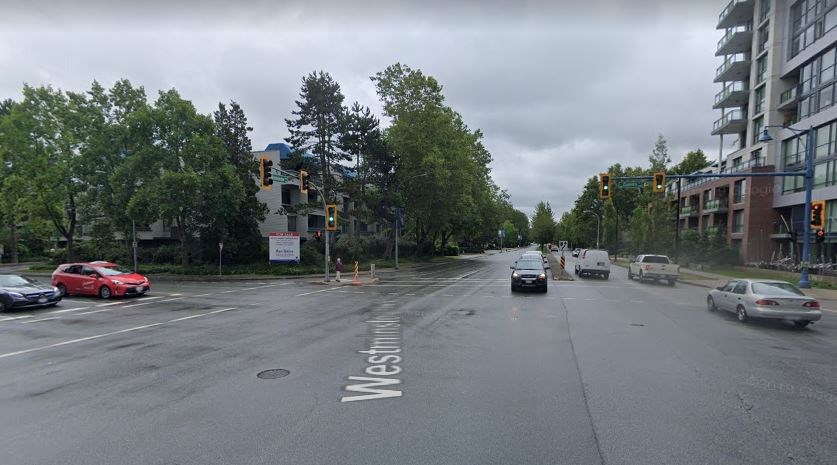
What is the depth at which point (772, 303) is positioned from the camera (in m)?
11.6

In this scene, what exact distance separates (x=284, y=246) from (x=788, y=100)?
4275 centimetres

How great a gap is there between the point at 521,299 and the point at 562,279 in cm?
1075

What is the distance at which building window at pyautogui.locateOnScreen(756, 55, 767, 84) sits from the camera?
40.0 meters

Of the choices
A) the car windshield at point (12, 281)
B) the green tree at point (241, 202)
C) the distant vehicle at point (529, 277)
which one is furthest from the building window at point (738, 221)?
the car windshield at point (12, 281)

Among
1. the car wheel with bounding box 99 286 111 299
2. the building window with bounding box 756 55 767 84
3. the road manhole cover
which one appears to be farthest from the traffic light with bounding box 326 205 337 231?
the building window with bounding box 756 55 767 84

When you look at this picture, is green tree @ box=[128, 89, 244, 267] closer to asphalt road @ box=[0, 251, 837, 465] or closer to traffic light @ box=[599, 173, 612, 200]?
asphalt road @ box=[0, 251, 837, 465]

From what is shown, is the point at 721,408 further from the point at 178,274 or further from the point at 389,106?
the point at 389,106

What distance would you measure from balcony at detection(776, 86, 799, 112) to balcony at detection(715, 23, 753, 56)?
9243mm

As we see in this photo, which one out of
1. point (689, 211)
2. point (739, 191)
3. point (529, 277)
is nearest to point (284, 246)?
point (529, 277)

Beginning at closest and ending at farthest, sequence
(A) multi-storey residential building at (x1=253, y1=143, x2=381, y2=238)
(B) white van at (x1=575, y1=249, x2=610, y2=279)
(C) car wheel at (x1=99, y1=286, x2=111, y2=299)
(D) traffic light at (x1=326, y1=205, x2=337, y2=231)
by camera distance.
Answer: (C) car wheel at (x1=99, y1=286, x2=111, y2=299) < (D) traffic light at (x1=326, y1=205, x2=337, y2=231) < (B) white van at (x1=575, y1=249, x2=610, y2=279) < (A) multi-storey residential building at (x1=253, y1=143, x2=381, y2=238)

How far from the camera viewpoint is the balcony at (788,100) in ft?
117

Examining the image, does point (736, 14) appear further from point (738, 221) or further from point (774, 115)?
point (738, 221)

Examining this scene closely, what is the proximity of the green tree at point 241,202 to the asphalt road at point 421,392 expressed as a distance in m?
23.0

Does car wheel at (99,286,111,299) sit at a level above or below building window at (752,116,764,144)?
below
